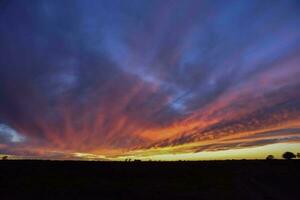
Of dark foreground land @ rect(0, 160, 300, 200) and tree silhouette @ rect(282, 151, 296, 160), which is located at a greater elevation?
tree silhouette @ rect(282, 151, 296, 160)

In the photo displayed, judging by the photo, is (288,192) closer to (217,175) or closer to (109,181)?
(217,175)

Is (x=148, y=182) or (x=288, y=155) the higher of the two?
(x=288, y=155)

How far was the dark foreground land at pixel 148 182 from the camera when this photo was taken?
40094mm

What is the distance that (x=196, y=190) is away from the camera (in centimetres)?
4300

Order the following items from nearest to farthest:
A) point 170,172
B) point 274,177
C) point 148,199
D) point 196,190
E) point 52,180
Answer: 1. point 148,199
2. point 196,190
3. point 52,180
4. point 274,177
5. point 170,172

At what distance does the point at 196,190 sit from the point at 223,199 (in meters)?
4.76

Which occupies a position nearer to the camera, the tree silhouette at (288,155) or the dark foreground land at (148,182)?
the dark foreground land at (148,182)

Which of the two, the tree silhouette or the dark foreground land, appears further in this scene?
the tree silhouette

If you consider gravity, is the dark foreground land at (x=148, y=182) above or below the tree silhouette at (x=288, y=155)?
below

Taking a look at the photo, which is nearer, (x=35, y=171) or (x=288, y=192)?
(x=288, y=192)

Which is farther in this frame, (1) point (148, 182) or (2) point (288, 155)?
(2) point (288, 155)

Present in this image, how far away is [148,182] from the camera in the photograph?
47469 mm

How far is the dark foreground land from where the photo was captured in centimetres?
4009

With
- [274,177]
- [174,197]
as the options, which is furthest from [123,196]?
[274,177]
